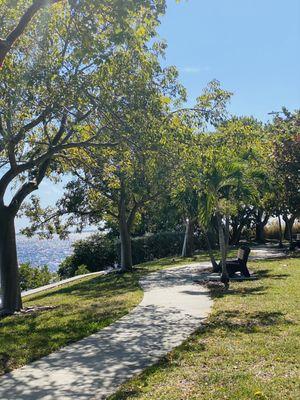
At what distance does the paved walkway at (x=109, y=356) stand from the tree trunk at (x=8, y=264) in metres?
3.91

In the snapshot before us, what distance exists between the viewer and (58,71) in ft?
33.6

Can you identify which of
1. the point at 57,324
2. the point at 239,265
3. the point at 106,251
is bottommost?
the point at 57,324

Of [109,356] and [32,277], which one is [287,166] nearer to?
[32,277]

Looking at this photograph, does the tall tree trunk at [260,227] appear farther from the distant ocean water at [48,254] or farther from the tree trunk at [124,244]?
the tree trunk at [124,244]

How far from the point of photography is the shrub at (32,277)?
28.2 metres

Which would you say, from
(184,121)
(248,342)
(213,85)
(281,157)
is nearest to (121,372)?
(248,342)

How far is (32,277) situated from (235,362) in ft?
79.2

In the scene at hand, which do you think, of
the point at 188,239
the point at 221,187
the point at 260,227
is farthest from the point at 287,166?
the point at 260,227

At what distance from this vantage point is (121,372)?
6414 mm

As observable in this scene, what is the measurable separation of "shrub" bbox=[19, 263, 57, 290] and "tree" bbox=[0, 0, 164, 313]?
48.7ft

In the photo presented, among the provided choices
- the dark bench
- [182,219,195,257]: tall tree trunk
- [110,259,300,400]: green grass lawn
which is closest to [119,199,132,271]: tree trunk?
[182,219,195,257]: tall tree trunk

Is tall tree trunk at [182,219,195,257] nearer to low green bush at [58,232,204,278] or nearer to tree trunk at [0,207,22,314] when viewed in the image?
low green bush at [58,232,204,278]

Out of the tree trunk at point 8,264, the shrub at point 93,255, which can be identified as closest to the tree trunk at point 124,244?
the shrub at point 93,255

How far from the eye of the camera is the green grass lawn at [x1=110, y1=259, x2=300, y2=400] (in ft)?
17.4
